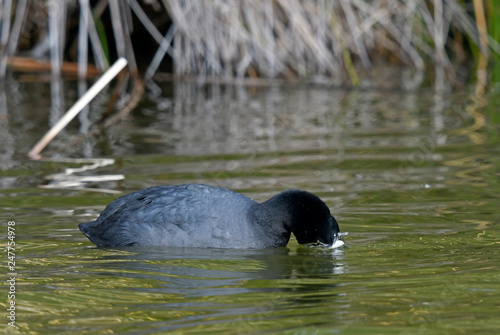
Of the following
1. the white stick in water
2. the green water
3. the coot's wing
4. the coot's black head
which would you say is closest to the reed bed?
the green water

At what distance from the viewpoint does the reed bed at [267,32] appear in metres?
8.28

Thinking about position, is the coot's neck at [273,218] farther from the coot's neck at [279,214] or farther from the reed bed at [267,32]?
the reed bed at [267,32]

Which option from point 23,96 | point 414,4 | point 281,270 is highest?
point 414,4

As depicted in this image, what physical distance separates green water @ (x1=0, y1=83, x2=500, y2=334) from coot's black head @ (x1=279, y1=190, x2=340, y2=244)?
0.09m

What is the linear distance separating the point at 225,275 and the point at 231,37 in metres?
5.58

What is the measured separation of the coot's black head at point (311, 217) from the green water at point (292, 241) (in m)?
0.09

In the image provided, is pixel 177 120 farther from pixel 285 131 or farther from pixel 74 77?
pixel 74 77

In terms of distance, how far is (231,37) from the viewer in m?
8.44

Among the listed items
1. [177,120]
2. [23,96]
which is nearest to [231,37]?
[177,120]

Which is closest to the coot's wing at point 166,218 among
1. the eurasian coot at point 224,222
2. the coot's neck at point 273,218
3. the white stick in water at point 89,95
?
the eurasian coot at point 224,222

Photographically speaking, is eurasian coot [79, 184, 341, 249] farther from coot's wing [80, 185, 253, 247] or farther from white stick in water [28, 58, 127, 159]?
white stick in water [28, 58, 127, 159]

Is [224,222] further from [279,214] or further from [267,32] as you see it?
[267,32]

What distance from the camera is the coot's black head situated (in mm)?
3426

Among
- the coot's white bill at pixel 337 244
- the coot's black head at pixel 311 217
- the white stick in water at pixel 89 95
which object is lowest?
the coot's white bill at pixel 337 244
